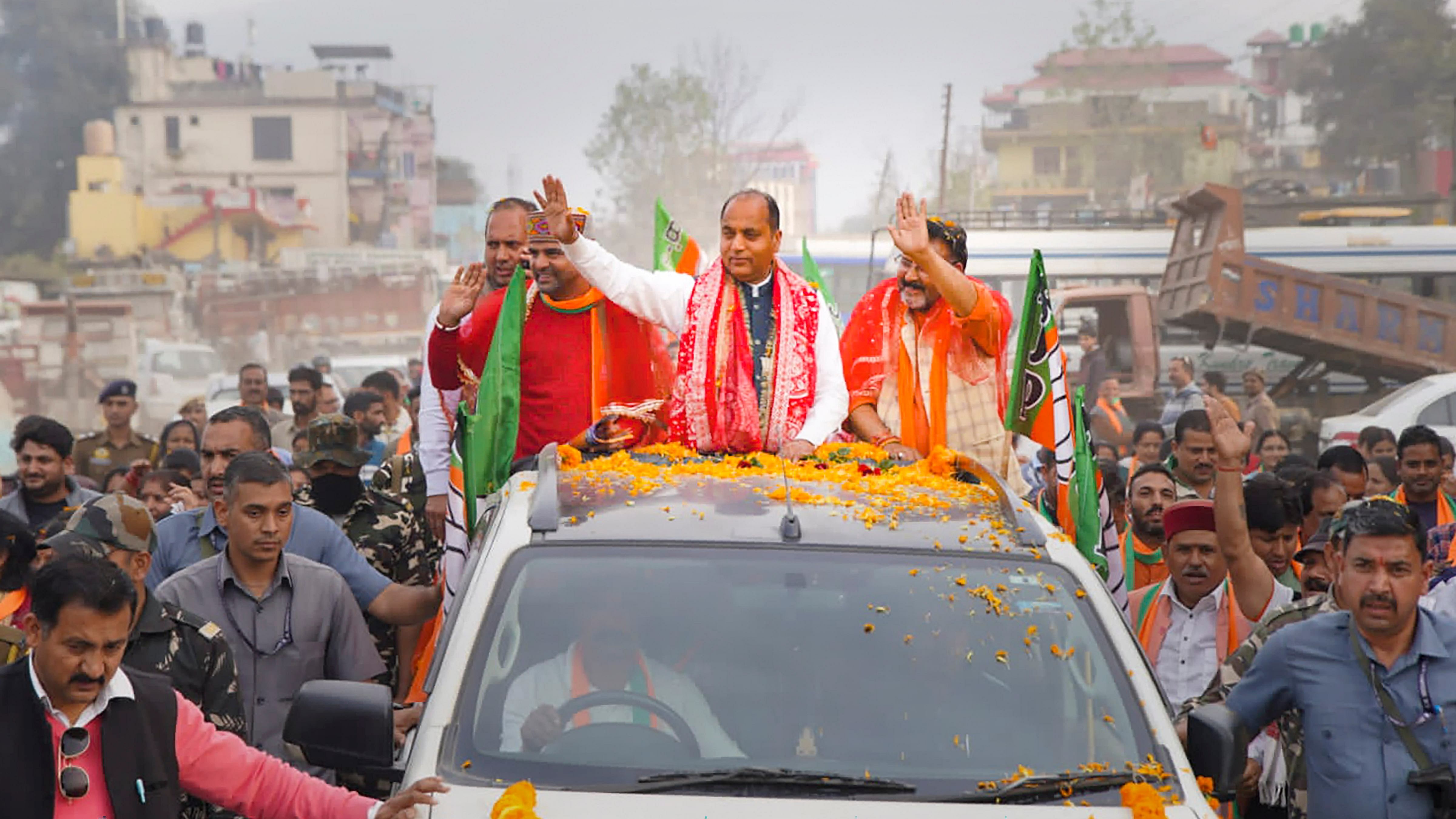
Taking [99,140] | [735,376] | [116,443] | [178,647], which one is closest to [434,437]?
[735,376]

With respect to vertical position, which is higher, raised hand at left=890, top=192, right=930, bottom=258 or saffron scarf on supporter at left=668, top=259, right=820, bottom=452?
raised hand at left=890, top=192, right=930, bottom=258

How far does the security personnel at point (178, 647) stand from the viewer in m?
4.86

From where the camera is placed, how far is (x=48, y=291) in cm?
5319

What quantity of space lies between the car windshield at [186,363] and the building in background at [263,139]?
108 feet

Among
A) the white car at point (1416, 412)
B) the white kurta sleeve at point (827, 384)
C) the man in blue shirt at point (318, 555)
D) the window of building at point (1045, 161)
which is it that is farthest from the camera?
the window of building at point (1045, 161)

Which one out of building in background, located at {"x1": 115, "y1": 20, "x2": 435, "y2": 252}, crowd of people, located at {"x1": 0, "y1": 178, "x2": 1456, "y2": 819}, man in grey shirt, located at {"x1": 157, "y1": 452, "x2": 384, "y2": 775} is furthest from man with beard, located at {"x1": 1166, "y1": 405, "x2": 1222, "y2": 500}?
building in background, located at {"x1": 115, "y1": 20, "x2": 435, "y2": 252}

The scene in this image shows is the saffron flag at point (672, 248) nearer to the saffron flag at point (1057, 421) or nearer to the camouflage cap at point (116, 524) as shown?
the saffron flag at point (1057, 421)

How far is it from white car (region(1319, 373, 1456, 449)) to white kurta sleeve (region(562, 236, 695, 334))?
44.5ft

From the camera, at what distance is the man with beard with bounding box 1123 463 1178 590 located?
826cm

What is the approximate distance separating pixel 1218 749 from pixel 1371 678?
871mm

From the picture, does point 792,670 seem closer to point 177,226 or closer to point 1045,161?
point 177,226

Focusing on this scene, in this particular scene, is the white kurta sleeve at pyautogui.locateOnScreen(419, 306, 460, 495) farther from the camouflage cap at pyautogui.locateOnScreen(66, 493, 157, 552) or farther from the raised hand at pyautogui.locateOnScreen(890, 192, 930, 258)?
the camouflage cap at pyautogui.locateOnScreen(66, 493, 157, 552)

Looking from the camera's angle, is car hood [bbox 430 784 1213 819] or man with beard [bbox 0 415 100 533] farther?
man with beard [bbox 0 415 100 533]

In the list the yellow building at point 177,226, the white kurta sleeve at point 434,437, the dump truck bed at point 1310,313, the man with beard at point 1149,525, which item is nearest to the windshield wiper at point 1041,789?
the white kurta sleeve at point 434,437
